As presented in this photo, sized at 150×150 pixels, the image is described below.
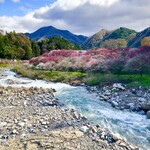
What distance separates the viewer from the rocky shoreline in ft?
36.4

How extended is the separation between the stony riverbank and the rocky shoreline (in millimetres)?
4564

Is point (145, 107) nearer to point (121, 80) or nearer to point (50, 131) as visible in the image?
point (50, 131)

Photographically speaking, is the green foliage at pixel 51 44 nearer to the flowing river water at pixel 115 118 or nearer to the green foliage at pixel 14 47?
the green foliage at pixel 14 47

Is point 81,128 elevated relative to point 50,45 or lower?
lower

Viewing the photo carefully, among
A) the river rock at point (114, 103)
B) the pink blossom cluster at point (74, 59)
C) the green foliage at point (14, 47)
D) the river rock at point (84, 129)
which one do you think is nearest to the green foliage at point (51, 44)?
the green foliage at point (14, 47)

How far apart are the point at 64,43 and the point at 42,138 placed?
89.4m

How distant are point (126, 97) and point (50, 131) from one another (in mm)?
10416

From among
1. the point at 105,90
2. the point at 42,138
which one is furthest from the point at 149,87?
the point at 42,138

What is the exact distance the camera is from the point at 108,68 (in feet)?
111

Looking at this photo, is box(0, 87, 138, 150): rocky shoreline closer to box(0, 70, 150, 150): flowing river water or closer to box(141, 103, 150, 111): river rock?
box(0, 70, 150, 150): flowing river water

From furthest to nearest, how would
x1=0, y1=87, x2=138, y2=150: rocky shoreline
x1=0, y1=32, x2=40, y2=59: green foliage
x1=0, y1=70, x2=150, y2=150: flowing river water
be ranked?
x1=0, y1=32, x2=40, y2=59: green foliage < x1=0, y1=70, x2=150, y2=150: flowing river water < x1=0, y1=87, x2=138, y2=150: rocky shoreline

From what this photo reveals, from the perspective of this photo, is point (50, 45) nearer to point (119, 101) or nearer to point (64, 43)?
point (64, 43)

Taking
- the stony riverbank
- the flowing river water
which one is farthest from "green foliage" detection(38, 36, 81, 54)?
the flowing river water

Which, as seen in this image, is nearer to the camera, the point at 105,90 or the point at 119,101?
the point at 119,101
